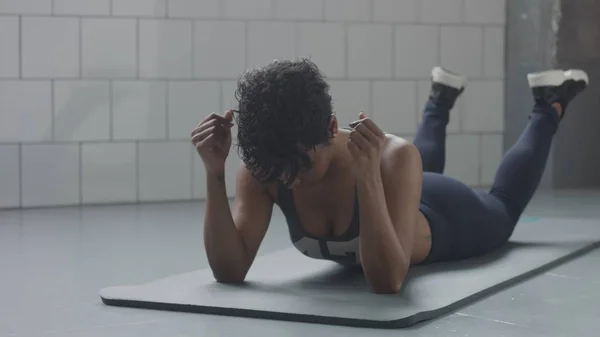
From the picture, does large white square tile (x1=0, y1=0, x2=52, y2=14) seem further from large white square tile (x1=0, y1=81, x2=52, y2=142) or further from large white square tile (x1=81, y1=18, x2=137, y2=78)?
large white square tile (x1=0, y1=81, x2=52, y2=142)

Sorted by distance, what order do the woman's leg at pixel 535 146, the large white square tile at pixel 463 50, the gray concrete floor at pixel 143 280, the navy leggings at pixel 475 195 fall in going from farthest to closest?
the large white square tile at pixel 463 50 → the woman's leg at pixel 535 146 → the navy leggings at pixel 475 195 → the gray concrete floor at pixel 143 280

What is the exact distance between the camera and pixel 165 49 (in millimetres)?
3520

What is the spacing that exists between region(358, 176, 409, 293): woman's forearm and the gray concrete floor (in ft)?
0.47

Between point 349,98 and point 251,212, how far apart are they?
1.95 metres

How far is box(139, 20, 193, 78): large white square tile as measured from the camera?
349 cm

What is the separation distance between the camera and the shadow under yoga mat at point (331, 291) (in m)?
1.60

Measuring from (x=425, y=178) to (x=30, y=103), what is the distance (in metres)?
1.72

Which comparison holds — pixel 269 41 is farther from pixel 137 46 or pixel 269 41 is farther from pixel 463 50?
pixel 463 50

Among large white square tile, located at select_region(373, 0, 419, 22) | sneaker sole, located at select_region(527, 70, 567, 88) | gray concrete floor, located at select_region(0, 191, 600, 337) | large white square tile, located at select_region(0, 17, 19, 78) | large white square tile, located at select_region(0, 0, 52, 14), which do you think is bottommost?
gray concrete floor, located at select_region(0, 191, 600, 337)

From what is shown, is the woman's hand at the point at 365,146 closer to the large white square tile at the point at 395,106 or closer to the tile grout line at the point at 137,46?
the tile grout line at the point at 137,46

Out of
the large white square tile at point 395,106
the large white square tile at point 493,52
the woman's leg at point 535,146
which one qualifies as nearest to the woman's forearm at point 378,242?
the woman's leg at point 535,146

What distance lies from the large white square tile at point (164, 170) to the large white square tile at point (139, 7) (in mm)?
465

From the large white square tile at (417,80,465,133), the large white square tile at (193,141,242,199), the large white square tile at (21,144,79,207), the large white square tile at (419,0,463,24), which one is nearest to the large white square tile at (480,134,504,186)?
the large white square tile at (417,80,465,133)

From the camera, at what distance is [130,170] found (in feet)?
11.5
